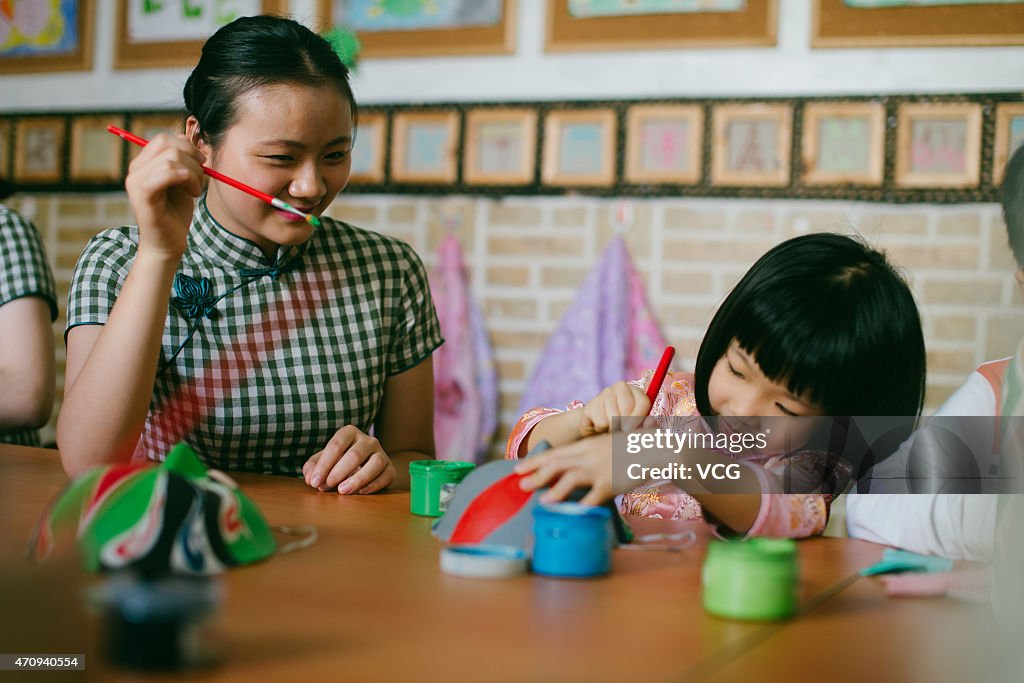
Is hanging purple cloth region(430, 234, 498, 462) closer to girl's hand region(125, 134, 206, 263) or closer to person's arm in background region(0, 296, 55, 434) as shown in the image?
person's arm in background region(0, 296, 55, 434)

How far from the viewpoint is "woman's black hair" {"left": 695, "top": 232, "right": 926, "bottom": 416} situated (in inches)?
44.6

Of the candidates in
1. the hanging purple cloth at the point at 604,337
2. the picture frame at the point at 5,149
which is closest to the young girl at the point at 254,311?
the hanging purple cloth at the point at 604,337

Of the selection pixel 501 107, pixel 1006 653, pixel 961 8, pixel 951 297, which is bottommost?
pixel 1006 653

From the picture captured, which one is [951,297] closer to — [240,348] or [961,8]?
[961,8]

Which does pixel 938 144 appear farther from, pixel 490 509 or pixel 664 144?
pixel 490 509

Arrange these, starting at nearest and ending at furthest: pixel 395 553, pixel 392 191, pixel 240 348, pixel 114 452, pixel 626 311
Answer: pixel 395 553, pixel 114 452, pixel 240 348, pixel 626 311, pixel 392 191

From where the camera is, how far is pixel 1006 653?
0.65 meters

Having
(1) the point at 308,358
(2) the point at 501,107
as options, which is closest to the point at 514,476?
(1) the point at 308,358

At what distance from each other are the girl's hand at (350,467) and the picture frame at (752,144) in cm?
133

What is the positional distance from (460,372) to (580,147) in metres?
0.57

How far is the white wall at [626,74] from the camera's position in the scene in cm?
209

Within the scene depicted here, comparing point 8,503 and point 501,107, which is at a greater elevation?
point 501,107

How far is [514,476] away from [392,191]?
67.1 inches

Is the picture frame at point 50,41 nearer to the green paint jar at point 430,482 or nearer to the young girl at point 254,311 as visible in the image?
the young girl at point 254,311
